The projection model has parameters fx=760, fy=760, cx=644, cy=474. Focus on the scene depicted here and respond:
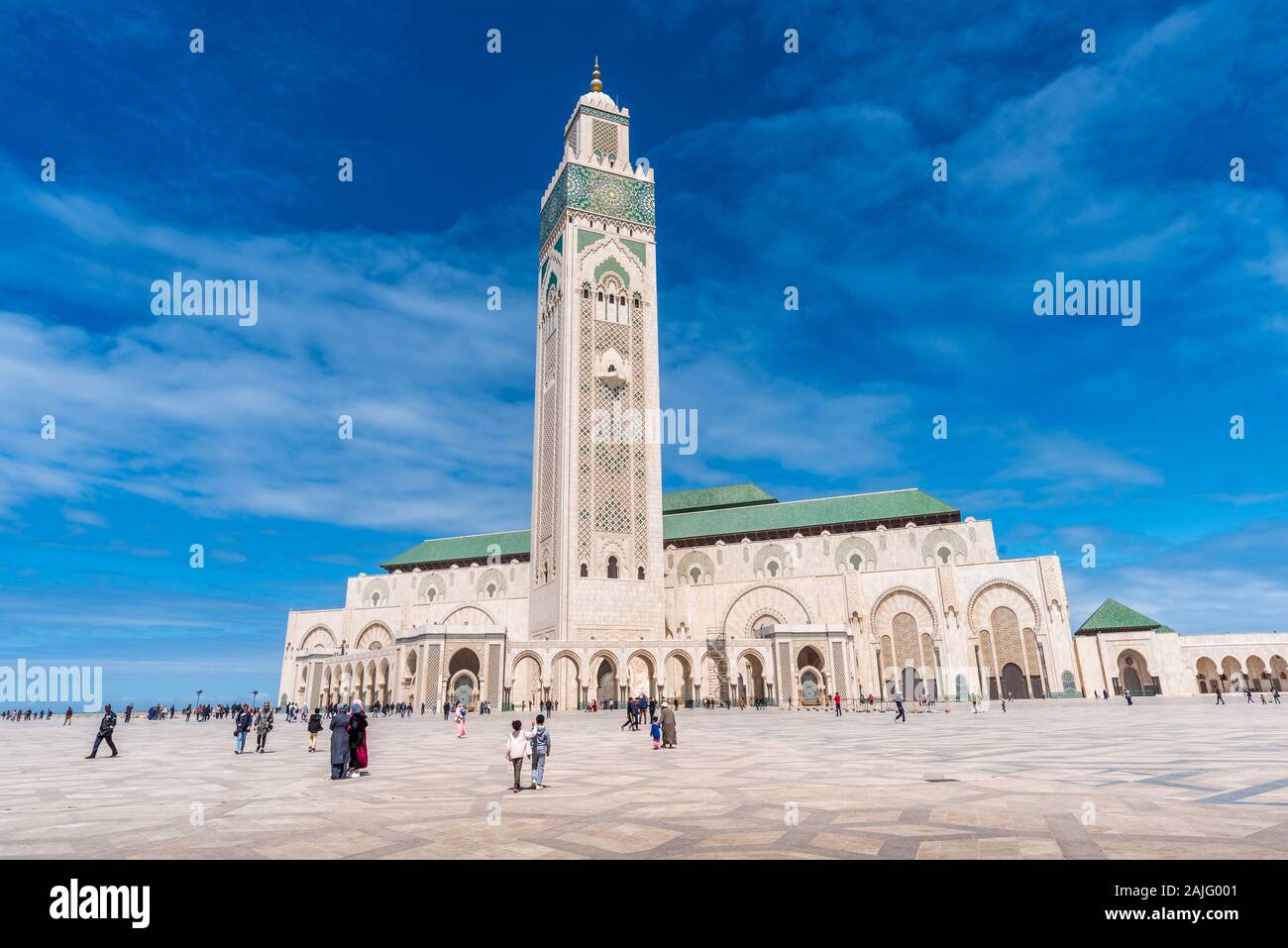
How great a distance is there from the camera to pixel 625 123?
49125mm

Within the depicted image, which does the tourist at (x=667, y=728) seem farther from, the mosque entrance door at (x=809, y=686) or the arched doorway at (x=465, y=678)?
the arched doorway at (x=465, y=678)

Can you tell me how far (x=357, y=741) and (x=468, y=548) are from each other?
51337 millimetres

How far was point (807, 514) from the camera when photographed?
52406 millimetres

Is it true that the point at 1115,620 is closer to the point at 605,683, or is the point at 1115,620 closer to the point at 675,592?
the point at 675,592

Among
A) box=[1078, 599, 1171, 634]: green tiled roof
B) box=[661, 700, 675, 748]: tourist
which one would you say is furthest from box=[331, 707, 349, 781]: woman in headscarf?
box=[1078, 599, 1171, 634]: green tiled roof

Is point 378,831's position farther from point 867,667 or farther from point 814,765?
point 867,667

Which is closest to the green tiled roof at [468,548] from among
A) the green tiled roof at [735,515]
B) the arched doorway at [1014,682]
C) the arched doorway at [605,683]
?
the green tiled roof at [735,515]

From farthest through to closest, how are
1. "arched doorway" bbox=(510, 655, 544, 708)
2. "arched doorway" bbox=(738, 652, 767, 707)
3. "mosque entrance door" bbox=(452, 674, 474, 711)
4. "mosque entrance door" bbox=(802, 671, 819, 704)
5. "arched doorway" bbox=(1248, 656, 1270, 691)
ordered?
1. "arched doorway" bbox=(1248, 656, 1270, 691)
2. "mosque entrance door" bbox=(452, 674, 474, 711)
3. "mosque entrance door" bbox=(802, 671, 819, 704)
4. "arched doorway" bbox=(738, 652, 767, 707)
5. "arched doorway" bbox=(510, 655, 544, 708)

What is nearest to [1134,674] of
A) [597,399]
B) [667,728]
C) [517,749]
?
[597,399]

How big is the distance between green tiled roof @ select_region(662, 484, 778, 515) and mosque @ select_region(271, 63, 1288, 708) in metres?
2.65

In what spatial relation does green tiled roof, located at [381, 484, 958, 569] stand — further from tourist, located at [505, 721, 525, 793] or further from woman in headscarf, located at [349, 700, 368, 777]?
tourist, located at [505, 721, 525, 793]

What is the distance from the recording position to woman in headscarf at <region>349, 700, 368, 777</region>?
413 inches

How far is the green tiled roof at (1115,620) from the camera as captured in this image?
44.5 metres
